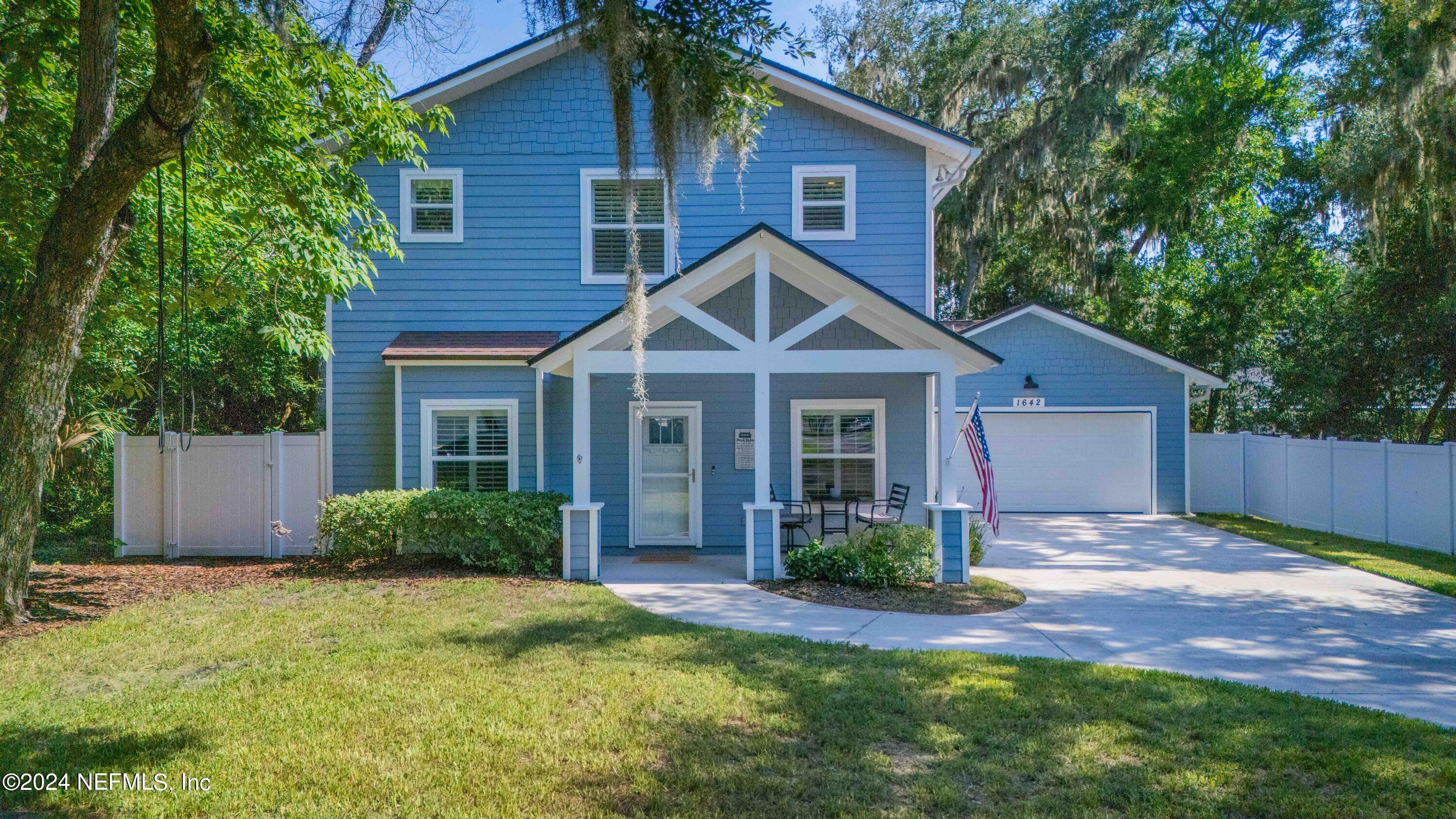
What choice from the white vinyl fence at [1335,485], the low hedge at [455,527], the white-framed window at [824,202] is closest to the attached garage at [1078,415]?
the white vinyl fence at [1335,485]

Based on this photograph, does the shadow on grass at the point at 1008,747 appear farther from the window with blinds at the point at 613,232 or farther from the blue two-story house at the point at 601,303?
the window with blinds at the point at 613,232

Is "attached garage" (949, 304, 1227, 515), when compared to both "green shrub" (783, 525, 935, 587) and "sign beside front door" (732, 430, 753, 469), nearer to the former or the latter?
"sign beside front door" (732, 430, 753, 469)

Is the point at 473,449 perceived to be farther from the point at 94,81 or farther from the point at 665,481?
the point at 94,81

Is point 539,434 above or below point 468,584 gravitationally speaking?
above

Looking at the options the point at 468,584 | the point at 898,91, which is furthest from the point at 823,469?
the point at 898,91

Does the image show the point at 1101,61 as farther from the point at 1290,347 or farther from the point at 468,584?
the point at 468,584

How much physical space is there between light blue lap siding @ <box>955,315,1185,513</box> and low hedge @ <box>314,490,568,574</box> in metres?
9.28

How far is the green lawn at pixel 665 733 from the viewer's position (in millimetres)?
3736

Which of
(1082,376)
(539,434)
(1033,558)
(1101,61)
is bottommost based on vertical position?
(1033,558)

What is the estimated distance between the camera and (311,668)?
5621mm

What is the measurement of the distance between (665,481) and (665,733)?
260 inches

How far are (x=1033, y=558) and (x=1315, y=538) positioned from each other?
511 cm

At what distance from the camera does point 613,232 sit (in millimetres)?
11125

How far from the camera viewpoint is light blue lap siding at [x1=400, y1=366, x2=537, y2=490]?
10.7 m
